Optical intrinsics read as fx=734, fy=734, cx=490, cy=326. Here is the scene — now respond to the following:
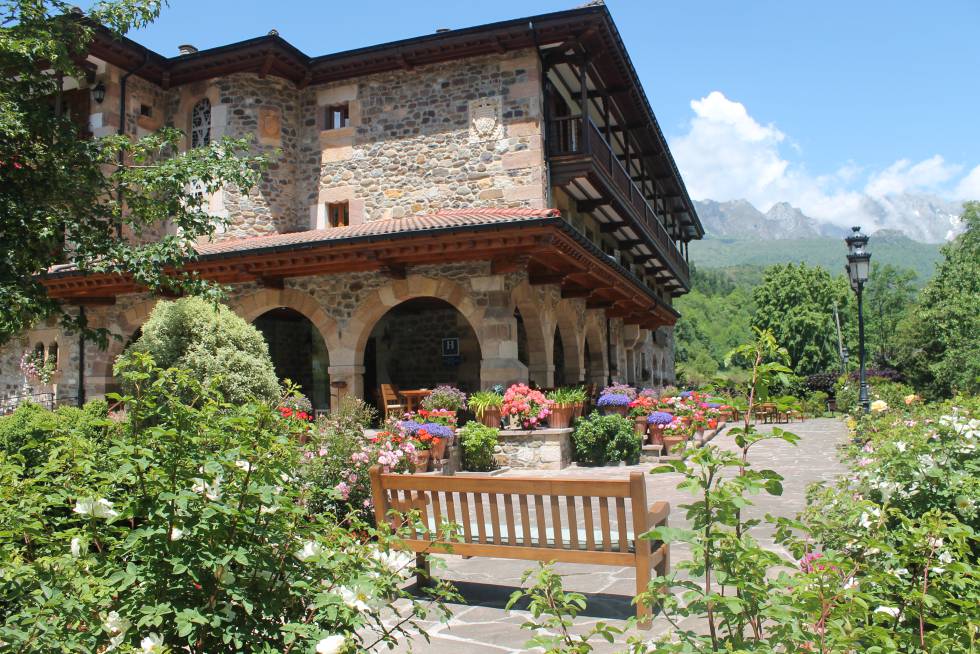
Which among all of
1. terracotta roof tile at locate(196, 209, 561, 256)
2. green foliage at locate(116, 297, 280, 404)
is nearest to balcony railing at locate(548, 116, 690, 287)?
terracotta roof tile at locate(196, 209, 561, 256)

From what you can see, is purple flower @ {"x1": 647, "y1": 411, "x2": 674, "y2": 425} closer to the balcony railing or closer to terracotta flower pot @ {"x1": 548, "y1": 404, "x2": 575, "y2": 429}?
terracotta flower pot @ {"x1": 548, "y1": 404, "x2": 575, "y2": 429}

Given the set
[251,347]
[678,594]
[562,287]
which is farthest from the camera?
[562,287]

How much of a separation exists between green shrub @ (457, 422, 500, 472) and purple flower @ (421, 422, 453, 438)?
74cm

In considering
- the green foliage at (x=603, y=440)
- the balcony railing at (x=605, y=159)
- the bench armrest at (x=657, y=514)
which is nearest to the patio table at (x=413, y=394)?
the green foliage at (x=603, y=440)

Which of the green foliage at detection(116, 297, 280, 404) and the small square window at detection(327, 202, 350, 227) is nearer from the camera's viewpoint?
→ the green foliage at detection(116, 297, 280, 404)

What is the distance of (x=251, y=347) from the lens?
33.9ft

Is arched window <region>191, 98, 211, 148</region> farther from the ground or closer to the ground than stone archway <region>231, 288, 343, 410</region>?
farther from the ground

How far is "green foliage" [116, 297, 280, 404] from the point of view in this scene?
9.75 m

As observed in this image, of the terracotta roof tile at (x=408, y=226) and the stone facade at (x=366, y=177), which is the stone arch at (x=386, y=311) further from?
the terracotta roof tile at (x=408, y=226)

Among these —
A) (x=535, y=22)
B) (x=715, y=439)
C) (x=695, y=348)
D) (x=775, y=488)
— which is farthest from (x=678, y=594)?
(x=695, y=348)

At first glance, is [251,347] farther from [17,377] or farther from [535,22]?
[17,377]

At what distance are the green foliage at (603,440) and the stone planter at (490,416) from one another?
4.52ft

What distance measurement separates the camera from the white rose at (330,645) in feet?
6.98

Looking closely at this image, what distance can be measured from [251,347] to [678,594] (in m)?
7.50
